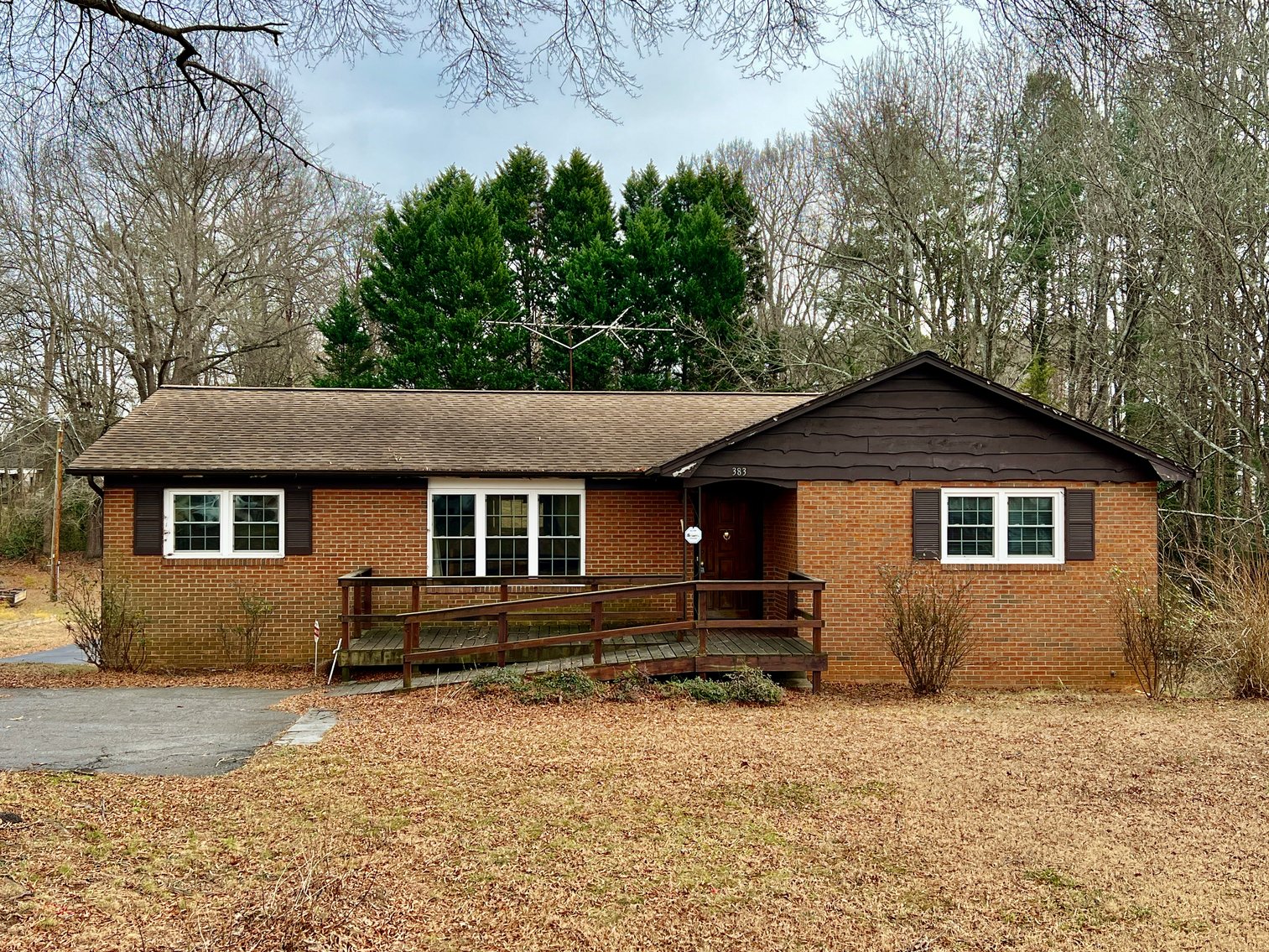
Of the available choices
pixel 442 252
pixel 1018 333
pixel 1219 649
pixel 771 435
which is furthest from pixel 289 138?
pixel 442 252

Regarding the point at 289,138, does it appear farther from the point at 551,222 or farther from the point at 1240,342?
the point at 551,222

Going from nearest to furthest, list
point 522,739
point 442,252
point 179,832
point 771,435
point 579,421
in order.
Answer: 1. point 179,832
2. point 522,739
3. point 771,435
4. point 579,421
5. point 442,252

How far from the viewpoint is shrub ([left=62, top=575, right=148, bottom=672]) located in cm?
1307

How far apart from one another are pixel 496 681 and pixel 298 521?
485cm

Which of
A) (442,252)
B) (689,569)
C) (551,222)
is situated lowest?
(689,569)

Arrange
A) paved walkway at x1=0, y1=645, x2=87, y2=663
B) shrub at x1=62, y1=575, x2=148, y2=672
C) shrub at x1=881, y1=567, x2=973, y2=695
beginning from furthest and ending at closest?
paved walkway at x1=0, y1=645, x2=87, y2=663
shrub at x1=62, y1=575, x2=148, y2=672
shrub at x1=881, y1=567, x2=973, y2=695

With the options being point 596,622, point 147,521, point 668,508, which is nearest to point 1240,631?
point 596,622

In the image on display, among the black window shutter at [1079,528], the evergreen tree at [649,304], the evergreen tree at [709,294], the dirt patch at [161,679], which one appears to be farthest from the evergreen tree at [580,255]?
the black window shutter at [1079,528]

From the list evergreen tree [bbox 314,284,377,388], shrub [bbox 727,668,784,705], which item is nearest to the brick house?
shrub [bbox 727,668,784,705]

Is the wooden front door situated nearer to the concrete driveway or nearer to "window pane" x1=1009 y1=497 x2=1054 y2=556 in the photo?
"window pane" x1=1009 y1=497 x2=1054 y2=556

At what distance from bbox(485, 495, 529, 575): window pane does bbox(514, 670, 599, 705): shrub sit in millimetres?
3528

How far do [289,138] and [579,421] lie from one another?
9.57 m

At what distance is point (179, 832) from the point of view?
18.2 ft

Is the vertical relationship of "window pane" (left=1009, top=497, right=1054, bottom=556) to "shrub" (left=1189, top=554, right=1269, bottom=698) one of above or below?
above
